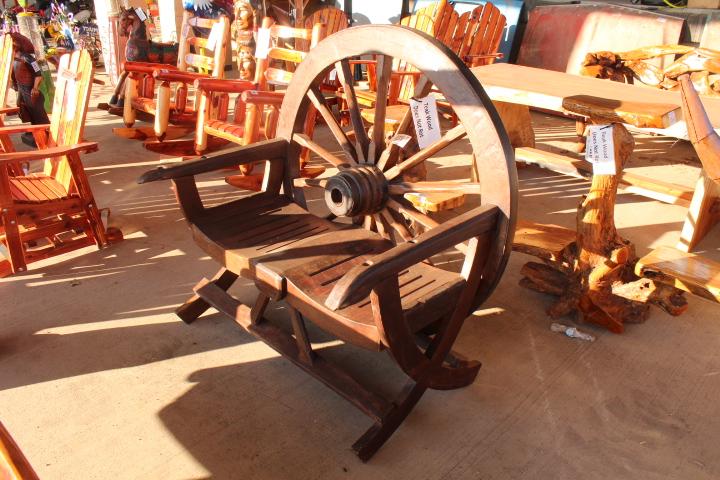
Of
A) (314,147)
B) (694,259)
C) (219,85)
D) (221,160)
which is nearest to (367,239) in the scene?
(314,147)

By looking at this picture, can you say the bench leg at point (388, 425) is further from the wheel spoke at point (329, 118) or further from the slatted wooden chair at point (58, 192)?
the slatted wooden chair at point (58, 192)

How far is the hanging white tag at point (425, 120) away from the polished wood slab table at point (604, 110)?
82cm

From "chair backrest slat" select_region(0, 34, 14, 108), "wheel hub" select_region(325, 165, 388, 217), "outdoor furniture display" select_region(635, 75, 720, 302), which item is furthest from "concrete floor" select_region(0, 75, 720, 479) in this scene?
"chair backrest slat" select_region(0, 34, 14, 108)

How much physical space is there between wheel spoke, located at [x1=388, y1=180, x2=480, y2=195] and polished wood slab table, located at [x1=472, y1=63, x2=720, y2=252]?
0.88m

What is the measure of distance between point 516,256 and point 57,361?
2447 millimetres

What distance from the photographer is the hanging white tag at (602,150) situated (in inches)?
90.1

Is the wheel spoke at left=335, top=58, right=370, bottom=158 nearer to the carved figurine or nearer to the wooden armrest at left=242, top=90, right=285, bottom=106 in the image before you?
the wooden armrest at left=242, top=90, right=285, bottom=106

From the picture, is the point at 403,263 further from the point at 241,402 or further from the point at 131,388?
the point at 131,388

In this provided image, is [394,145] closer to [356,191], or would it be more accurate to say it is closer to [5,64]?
[356,191]

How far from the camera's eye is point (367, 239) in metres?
2.19

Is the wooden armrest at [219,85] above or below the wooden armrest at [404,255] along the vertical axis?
above

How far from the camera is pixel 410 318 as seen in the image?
1.74 m

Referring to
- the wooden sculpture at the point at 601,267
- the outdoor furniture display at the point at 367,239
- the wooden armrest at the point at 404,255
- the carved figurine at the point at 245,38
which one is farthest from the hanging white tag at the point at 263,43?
the wooden armrest at the point at 404,255

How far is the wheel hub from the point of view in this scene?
2.04m
